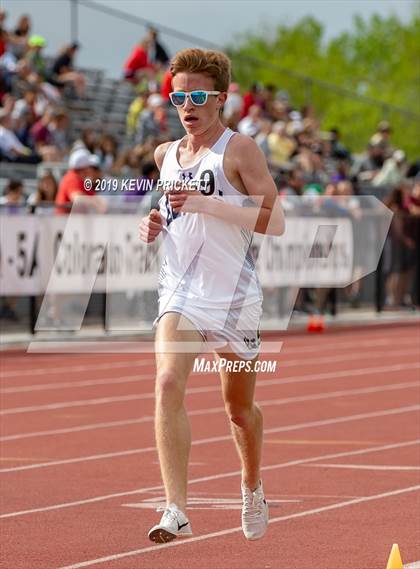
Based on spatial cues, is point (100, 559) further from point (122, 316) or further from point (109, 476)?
point (122, 316)

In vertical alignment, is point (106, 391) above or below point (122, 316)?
above

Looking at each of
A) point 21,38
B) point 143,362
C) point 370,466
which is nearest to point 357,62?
point 21,38

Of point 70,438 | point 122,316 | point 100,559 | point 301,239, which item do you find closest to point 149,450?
point 70,438

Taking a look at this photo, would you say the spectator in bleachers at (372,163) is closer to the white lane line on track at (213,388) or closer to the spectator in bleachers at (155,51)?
the spectator in bleachers at (155,51)

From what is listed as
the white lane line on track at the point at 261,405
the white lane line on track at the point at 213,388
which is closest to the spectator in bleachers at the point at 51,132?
the white lane line on track at the point at 213,388

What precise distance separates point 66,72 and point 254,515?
2186 centimetres

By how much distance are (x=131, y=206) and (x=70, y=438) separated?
960cm

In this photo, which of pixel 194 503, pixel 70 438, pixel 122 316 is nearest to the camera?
pixel 194 503

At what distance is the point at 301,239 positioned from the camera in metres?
24.8

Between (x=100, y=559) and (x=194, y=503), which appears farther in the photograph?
(x=194, y=503)

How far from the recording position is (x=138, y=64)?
31.6m

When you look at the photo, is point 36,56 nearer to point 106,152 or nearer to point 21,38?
point 21,38

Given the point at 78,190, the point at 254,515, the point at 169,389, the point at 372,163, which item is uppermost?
the point at 169,389

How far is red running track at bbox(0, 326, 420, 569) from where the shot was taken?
7.89m
